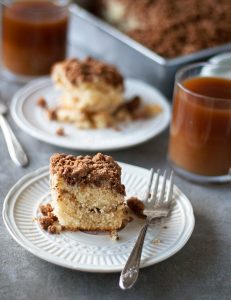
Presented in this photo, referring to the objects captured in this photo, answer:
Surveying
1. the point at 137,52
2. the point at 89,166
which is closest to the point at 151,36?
the point at 137,52

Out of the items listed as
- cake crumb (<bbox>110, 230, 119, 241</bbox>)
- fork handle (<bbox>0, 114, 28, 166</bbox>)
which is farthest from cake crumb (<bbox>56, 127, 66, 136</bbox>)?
cake crumb (<bbox>110, 230, 119, 241</bbox>)

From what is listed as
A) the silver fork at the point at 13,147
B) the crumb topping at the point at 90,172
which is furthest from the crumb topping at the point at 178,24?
the crumb topping at the point at 90,172

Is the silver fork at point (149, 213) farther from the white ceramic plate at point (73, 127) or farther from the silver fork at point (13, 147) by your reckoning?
the silver fork at point (13, 147)

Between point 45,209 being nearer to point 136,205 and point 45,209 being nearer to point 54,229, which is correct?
point 54,229

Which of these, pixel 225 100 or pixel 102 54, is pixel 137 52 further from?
pixel 225 100

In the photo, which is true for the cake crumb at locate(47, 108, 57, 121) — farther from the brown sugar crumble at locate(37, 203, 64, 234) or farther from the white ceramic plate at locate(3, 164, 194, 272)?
the brown sugar crumble at locate(37, 203, 64, 234)

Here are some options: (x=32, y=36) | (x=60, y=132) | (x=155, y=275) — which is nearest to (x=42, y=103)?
(x=60, y=132)

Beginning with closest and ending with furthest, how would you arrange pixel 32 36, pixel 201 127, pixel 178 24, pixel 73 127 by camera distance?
pixel 201 127 < pixel 73 127 < pixel 32 36 < pixel 178 24
